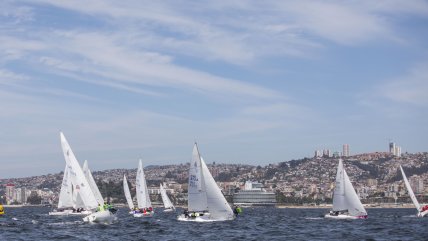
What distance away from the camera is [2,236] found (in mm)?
51625

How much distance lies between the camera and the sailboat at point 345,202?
84.2m

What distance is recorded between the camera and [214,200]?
68.9 metres

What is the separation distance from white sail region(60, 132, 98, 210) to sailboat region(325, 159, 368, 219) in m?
32.0

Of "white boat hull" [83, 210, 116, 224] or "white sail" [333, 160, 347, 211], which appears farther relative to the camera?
"white sail" [333, 160, 347, 211]

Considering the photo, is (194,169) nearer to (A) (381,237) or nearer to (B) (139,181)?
(A) (381,237)

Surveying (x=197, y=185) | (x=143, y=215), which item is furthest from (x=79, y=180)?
(x=143, y=215)

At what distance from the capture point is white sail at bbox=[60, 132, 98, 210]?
2440 inches

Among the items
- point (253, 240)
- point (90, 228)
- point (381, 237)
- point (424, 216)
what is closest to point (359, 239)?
point (381, 237)

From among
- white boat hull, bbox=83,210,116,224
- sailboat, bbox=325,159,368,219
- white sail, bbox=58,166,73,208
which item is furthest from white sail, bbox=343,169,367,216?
white sail, bbox=58,166,73,208

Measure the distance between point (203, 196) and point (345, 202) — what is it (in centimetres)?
2252

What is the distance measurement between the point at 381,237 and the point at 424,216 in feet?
175

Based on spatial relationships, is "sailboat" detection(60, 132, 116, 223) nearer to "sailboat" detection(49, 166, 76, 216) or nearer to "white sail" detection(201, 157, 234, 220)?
"white sail" detection(201, 157, 234, 220)

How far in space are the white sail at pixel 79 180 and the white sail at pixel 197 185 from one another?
9818mm

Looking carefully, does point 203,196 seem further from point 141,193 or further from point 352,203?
point 141,193
